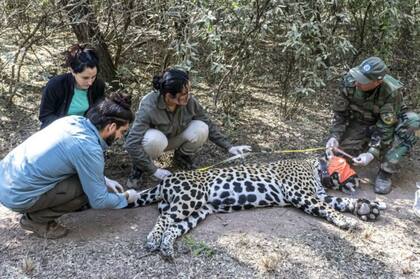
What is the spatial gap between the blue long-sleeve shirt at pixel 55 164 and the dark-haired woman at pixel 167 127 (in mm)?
901

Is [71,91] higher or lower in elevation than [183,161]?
higher

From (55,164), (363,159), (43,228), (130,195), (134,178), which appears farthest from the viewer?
(363,159)

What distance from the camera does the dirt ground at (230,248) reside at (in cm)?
349

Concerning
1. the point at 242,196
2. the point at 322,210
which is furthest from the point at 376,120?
the point at 242,196

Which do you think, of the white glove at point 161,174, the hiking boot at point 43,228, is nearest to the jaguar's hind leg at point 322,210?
the white glove at point 161,174

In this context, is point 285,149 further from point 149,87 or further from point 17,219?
point 17,219

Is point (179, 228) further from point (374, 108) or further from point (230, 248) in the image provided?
point (374, 108)

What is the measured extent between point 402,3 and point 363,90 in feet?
4.92

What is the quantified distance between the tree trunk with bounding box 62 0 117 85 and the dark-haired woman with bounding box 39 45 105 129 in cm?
85

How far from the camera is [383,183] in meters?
4.90

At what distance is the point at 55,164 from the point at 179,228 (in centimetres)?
112

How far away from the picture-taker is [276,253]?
3709mm

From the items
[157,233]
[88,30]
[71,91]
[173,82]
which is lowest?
[157,233]

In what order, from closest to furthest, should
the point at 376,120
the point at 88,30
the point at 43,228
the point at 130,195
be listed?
the point at 43,228
the point at 130,195
the point at 376,120
the point at 88,30
